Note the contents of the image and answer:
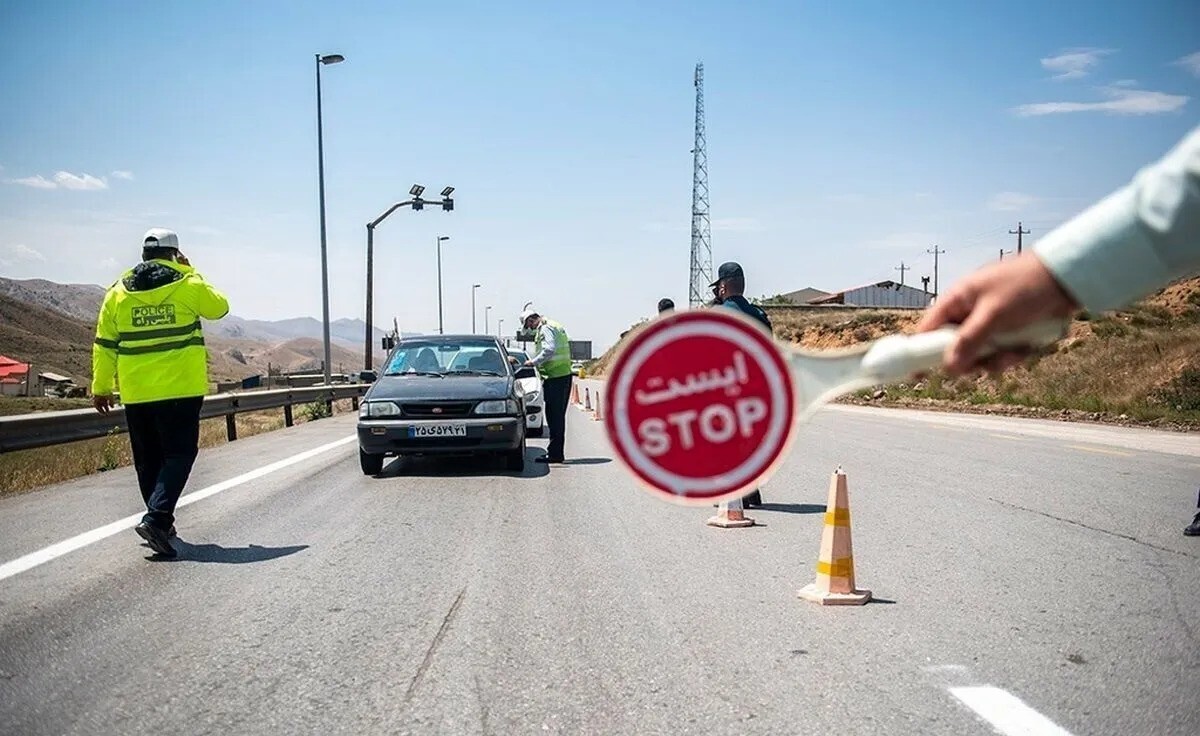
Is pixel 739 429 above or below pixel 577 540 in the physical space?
above

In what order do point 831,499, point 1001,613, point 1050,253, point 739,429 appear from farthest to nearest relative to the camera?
point 831,499 < point 1001,613 < point 739,429 < point 1050,253

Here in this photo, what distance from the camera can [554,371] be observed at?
12.8m

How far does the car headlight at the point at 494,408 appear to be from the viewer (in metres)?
11.9

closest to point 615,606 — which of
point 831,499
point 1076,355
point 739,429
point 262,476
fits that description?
→ point 831,499

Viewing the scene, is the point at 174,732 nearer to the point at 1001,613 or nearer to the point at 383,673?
the point at 383,673

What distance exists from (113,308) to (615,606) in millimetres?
3986

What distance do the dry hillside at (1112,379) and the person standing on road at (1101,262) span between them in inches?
863

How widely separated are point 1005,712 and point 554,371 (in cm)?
904

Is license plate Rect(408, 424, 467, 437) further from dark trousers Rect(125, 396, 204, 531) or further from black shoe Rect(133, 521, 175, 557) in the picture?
black shoe Rect(133, 521, 175, 557)

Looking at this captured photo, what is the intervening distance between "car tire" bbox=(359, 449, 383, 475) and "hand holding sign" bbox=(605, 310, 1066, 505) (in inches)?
417

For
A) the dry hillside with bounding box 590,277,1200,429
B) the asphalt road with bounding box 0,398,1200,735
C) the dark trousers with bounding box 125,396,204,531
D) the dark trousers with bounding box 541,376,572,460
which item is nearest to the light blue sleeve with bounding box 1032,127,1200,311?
the asphalt road with bounding box 0,398,1200,735

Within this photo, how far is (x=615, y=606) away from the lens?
5730 millimetres

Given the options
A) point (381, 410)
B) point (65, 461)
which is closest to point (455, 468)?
point (381, 410)

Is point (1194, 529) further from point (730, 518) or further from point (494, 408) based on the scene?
point (494, 408)
